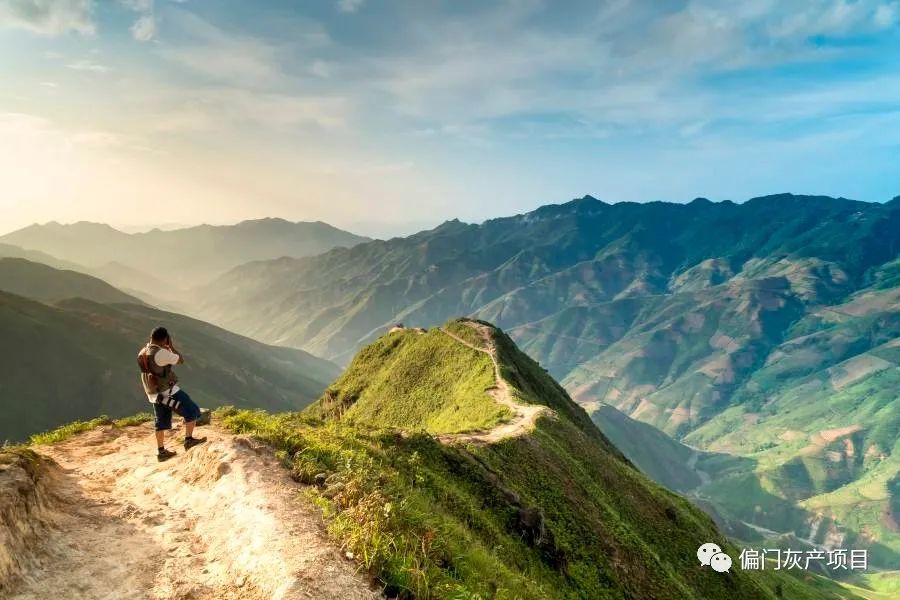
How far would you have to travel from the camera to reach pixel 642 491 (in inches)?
2015

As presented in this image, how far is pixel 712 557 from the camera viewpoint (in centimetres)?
4200

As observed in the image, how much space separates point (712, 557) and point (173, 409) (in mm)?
42580

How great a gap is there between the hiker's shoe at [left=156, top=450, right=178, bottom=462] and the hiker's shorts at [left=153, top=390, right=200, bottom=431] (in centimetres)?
85

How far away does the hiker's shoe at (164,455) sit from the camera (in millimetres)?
18703

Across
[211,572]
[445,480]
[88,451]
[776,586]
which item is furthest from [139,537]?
[776,586]

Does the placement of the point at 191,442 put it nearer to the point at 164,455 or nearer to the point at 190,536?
the point at 164,455

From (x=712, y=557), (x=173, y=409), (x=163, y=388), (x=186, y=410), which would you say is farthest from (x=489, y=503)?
(x=712, y=557)

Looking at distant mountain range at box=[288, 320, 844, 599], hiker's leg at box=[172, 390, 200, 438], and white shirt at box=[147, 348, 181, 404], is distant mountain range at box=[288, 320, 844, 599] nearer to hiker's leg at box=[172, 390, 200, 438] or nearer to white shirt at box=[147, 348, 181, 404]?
hiker's leg at box=[172, 390, 200, 438]

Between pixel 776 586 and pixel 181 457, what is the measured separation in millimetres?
80553

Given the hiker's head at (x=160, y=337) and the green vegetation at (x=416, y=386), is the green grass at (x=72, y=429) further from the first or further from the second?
the green vegetation at (x=416, y=386)

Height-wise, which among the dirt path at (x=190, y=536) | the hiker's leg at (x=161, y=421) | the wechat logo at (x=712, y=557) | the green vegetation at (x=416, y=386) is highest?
the hiker's leg at (x=161, y=421)

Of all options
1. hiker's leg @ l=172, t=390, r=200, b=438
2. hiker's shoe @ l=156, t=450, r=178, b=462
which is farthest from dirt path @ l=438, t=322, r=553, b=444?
hiker's shoe @ l=156, t=450, r=178, b=462

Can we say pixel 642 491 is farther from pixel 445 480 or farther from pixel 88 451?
pixel 88 451

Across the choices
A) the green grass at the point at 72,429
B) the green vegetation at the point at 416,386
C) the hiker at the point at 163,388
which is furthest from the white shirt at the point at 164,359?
the green vegetation at the point at 416,386
